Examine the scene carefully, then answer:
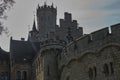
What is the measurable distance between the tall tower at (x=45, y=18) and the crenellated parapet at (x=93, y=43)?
27.6 meters

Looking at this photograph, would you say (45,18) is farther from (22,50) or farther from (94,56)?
(94,56)

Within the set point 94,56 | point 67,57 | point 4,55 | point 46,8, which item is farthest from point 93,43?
point 46,8

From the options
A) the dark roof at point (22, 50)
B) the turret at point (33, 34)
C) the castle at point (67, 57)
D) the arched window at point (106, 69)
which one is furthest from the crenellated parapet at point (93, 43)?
the turret at point (33, 34)

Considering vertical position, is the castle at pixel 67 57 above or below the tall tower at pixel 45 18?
below

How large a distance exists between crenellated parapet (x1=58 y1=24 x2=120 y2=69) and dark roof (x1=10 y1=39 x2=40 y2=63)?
30.6 ft

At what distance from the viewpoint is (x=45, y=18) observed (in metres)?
53.3

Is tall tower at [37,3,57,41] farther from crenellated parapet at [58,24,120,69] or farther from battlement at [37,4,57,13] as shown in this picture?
crenellated parapet at [58,24,120,69]

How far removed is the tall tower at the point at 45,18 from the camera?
52.4 m

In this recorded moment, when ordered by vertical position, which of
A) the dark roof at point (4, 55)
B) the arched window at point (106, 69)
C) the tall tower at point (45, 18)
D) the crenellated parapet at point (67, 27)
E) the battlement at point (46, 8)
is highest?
the battlement at point (46, 8)

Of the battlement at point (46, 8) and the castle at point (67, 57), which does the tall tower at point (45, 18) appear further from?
→ the castle at point (67, 57)

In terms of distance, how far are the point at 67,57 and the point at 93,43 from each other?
390 cm

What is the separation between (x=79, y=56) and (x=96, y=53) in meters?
2.14

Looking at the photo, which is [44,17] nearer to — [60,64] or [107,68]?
[60,64]

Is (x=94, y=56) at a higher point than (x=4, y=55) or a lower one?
lower
